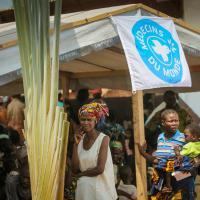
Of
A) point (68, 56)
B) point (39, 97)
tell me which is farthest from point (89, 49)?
point (39, 97)

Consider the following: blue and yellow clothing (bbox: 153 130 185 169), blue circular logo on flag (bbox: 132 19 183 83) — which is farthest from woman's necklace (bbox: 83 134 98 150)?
blue circular logo on flag (bbox: 132 19 183 83)

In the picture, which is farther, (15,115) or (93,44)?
(15,115)

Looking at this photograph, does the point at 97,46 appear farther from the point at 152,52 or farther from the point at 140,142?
the point at 140,142

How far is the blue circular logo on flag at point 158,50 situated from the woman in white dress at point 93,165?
2.68 feet

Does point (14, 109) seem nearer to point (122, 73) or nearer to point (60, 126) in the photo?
point (122, 73)

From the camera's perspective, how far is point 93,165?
17.2ft

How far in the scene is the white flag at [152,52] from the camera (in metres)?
4.87

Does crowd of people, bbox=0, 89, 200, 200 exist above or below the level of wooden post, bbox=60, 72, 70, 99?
below

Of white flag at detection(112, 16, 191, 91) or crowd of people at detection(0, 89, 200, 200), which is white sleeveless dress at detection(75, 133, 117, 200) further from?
white flag at detection(112, 16, 191, 91)

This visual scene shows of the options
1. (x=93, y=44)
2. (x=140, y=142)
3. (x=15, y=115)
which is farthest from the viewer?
(x=15, y=115)

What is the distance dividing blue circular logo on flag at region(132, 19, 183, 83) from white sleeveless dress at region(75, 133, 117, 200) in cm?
93

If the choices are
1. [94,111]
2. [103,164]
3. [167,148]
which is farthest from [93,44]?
[167,148]

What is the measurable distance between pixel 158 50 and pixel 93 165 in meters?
1.37

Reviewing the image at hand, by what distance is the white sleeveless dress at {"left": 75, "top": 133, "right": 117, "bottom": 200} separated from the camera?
5.23 meters
